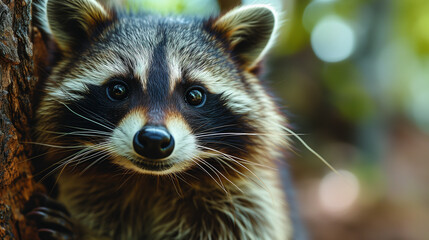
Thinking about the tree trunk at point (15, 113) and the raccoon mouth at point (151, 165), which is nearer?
the tree trunk at point (15, 113)

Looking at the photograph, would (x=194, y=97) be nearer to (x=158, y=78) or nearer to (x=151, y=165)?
(x=158, y=78)

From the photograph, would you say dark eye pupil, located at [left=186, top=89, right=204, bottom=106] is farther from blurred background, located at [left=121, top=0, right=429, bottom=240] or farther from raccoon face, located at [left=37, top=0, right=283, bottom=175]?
blurred background, located at [left=121, top=0, right=429, bottom=240]

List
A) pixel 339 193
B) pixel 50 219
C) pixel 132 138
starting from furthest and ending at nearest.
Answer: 1. pixel 339 193
2. pixel 50 219
3. pixel 132 138

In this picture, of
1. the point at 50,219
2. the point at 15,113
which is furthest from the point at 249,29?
the point at 50,219

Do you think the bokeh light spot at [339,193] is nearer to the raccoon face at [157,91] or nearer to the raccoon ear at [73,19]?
the raccoon face at [157,91]

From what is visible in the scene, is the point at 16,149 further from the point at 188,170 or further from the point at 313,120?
the point at 313,120

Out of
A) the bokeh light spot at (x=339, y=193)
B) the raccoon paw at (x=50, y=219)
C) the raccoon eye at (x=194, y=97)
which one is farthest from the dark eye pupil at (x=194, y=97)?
the bokeh light spot at (x=339, y=193)
